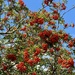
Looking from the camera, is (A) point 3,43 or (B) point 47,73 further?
(B) point 47,73

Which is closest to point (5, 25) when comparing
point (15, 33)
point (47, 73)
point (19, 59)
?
point (15, 33)

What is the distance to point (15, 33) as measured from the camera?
547 inches

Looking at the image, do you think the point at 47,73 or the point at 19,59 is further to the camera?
the point at 47,73

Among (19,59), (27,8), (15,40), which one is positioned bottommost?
(19,59)

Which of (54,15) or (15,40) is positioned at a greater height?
(54,15)

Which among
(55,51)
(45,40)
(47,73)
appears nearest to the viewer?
(45,40)

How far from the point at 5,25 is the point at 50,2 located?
274 centimetres

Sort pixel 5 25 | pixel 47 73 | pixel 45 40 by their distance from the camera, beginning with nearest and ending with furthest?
pixel 45 40
pixel 5 25
pixel 47 73

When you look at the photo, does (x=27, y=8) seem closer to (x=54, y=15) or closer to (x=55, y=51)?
(x=54, y=15)

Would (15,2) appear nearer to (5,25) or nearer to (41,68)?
(5,25)

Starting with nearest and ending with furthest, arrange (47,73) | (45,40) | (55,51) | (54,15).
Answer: (45,40) < (54,15) < (55,51) < (47,73)

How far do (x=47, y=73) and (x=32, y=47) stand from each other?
27.2ft

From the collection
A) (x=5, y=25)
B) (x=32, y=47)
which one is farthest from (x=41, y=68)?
(x=32, y=47)

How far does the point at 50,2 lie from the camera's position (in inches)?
522
